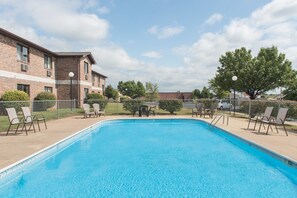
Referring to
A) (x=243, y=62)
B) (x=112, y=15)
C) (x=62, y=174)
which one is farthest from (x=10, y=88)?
(x=243, y=62)

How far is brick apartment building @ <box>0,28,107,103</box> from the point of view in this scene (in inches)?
635

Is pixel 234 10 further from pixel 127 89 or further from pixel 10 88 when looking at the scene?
pixel 127 89

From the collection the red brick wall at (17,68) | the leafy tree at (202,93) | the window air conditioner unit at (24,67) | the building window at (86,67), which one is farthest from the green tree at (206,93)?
the window air conditioner unit at (24,67)

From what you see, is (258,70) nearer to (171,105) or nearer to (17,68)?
(171,105)

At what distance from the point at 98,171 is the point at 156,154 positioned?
2257 mm

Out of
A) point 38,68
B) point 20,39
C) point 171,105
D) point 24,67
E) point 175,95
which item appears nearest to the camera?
point 20,39

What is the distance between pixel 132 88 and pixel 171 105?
6020 cm

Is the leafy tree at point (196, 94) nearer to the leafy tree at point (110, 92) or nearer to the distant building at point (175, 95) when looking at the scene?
the distant building at point (175, 95)

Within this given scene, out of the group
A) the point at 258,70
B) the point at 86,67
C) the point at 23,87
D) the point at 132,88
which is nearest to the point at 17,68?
the point at 23,87

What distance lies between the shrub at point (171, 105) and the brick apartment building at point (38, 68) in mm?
10459

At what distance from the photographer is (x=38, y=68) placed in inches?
811

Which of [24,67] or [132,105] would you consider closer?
[24,67]

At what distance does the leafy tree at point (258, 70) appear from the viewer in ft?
93.6

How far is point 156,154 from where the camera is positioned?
7.33 meters
